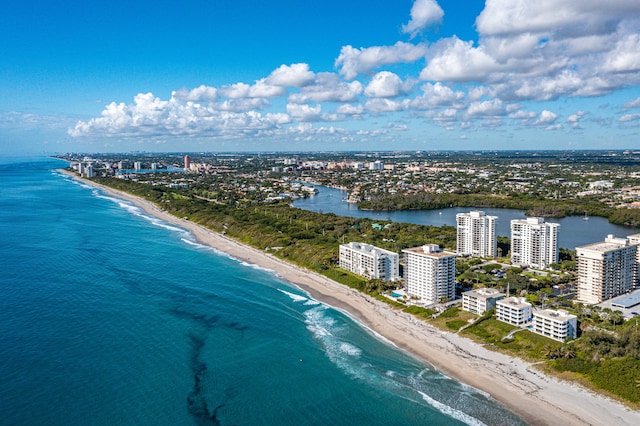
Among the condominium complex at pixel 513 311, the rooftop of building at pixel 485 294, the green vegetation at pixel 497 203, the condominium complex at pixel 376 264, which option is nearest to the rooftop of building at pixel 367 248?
the condominium complex at pixel 376 264

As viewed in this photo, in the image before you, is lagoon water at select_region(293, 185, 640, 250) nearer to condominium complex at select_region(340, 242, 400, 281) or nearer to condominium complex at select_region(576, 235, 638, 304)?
condominium complex at select_region(576, 235, 638, 304)

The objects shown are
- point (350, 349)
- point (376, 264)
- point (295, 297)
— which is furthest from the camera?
point (376, 264)

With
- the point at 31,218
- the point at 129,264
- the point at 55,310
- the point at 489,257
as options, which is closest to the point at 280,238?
the point at 129,264

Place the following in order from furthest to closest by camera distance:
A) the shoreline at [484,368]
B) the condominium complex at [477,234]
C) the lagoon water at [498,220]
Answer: the lagoon water at [498,220]
the condominium complex at [477,234]
the shoreline at [484,368]

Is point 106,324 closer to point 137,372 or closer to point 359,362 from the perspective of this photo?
point 137,372

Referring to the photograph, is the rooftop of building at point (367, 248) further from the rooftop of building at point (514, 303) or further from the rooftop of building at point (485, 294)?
the rooftop of building at point (514, 303)

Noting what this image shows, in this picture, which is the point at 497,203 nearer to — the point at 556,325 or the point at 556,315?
the point at 556,315

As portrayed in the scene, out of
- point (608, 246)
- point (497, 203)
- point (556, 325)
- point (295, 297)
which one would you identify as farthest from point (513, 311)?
point (497, 203)
